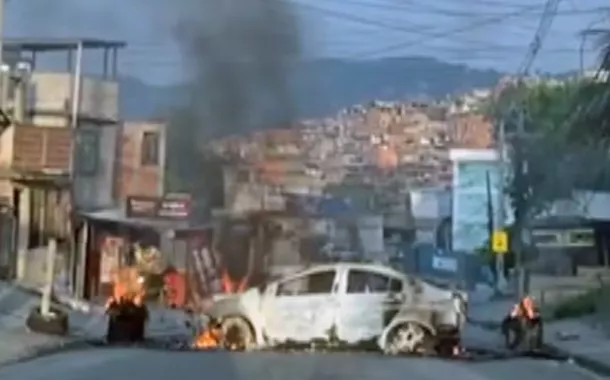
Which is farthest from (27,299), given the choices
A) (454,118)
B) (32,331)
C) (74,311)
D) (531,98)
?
(454,118)

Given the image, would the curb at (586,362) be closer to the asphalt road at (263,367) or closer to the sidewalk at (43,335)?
the asphalt road at (263,367)

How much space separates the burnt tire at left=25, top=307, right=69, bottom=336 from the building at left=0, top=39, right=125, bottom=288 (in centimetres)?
1049

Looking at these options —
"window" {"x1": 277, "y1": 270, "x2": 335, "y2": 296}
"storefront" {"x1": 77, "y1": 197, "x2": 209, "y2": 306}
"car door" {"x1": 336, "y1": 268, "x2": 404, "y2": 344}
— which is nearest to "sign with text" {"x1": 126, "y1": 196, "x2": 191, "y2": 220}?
"storefront" {"x1": 77, "y1": 197, "x2": 209, "y2": 306}

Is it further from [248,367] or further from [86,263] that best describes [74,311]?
Result: [248,367]

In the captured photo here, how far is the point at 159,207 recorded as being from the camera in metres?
43.8

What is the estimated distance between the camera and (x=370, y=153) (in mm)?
50938

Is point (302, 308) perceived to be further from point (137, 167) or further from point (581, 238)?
point (581, 238)

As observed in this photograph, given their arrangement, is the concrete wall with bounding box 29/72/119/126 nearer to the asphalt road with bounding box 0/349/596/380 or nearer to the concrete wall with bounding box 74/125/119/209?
the concrete wall with bounding box 74/125/119/209

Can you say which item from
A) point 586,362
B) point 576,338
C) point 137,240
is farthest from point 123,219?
point 586,362

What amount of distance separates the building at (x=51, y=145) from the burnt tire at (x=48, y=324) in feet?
34.4

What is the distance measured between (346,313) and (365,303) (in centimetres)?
34

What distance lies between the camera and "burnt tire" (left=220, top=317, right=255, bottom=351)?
2483 cm

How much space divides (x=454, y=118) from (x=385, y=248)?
49.4 ft

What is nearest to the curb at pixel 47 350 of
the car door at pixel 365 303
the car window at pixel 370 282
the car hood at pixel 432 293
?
the car door at pixel 365 303
